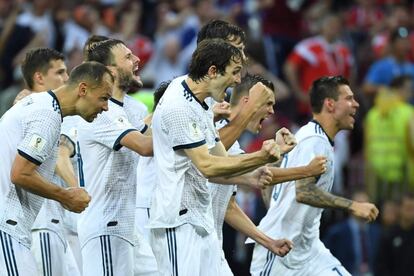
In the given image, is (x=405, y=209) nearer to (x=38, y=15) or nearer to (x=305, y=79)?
(x=305, y=79)

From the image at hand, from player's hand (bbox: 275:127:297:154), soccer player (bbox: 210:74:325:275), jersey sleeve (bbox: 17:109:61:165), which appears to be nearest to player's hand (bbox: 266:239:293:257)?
soccer player (bbox: 210:74:325:275)

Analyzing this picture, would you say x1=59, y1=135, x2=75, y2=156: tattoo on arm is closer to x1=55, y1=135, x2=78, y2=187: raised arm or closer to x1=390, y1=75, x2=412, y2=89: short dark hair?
x1=55, y1=135, x2=78, y2=187: raised arm

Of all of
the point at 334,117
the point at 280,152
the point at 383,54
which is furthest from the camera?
the point at 383,54

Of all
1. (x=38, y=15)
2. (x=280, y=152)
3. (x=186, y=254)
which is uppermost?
(x=38, y=15)

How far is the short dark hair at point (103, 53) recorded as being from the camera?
11.1 m

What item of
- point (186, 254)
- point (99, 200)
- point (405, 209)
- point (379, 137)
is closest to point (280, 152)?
point (186, 254)

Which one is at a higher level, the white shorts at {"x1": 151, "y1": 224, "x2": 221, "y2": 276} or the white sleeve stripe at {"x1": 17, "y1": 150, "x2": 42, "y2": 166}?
the white sleeve stripe at {"x1": 17, "y1": 150, "x2": 42, "y2": 166}

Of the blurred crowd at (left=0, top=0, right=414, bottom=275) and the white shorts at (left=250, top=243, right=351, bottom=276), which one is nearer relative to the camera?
the white shorts at (left=250, top=243, right=351, bottom=276)

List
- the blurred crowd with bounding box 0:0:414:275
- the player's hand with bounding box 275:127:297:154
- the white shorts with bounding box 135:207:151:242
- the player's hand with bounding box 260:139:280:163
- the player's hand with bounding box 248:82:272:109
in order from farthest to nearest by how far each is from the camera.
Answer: the blurred crowd with bounding box 0:0:414:275 < the white shorts with bounding box 135:207:151:242 < the player's hand with bounding box 248:82:272:109 < the player's hand with bounding box 275:127:297:154 < the player's hand with bounding box 260:139:280:163

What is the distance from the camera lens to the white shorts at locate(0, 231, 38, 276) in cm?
989

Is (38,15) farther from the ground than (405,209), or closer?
farther from the ground

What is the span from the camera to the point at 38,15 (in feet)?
65.4

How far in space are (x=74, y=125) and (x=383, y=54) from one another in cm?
873

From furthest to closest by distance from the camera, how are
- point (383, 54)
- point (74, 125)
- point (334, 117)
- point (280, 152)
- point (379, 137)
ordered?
point (383, 54)
point (379, 137)
point (334, 117)
point (74, 125)
point (280, 152)
